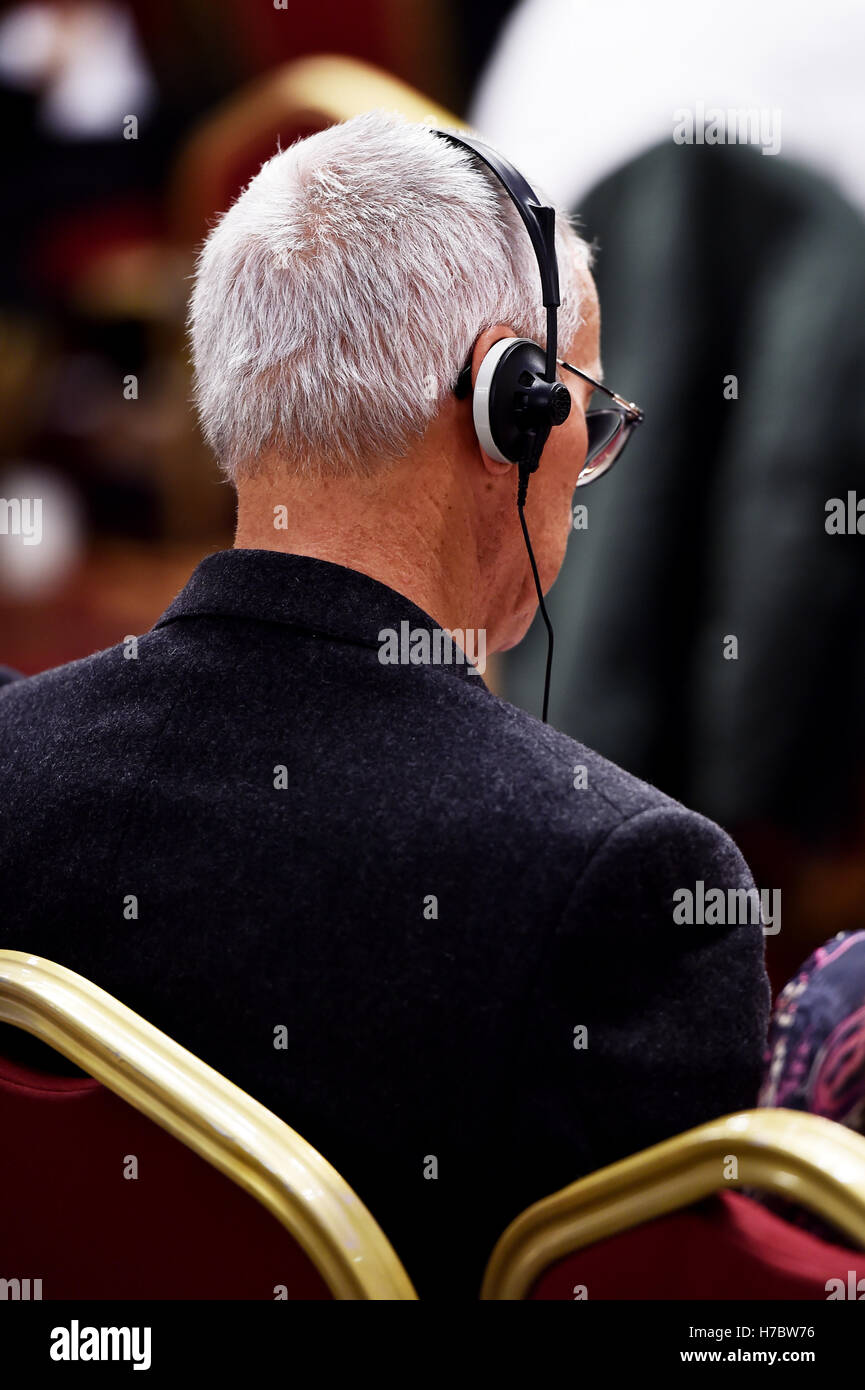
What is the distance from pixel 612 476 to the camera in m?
1.73

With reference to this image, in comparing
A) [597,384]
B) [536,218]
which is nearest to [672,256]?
[597,384]

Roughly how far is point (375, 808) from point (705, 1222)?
22cm

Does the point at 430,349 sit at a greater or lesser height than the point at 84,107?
lesser

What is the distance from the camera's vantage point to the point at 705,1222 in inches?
20.0

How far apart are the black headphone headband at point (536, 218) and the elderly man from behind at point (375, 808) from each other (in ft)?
0.04

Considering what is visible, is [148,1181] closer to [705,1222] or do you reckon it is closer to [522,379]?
[705,1222]

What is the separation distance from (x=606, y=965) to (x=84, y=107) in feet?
6.60

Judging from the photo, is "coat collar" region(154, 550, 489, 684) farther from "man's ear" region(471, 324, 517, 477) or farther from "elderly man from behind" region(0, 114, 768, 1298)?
"man's ear" region(471, 324, 517, 477)

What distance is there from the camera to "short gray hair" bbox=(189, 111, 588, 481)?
2.29 feet

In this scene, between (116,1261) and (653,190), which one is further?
(653,190)

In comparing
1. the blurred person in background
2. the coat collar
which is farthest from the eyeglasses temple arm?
the blurred person in background
